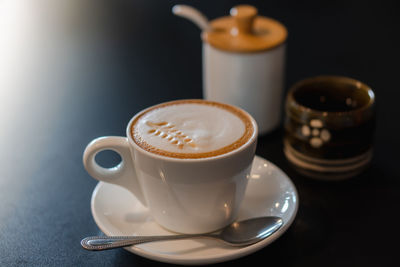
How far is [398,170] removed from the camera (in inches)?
35.0

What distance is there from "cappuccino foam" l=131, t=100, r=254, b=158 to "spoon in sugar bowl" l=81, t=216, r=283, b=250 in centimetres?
12

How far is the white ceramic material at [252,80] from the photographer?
0.97 meters

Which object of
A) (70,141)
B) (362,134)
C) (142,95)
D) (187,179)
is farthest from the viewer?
(142,95)

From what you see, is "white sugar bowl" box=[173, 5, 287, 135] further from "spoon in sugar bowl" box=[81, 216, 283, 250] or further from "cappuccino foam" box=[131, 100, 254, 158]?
"spoon in sugar bowl" box=[81, 216, 283, 250]

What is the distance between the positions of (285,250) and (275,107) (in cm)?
37

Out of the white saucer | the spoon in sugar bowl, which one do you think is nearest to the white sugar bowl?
the white saucer

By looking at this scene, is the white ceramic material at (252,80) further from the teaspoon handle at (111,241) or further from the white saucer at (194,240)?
the teaspoon handle at (111,241)

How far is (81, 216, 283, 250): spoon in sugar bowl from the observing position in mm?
659

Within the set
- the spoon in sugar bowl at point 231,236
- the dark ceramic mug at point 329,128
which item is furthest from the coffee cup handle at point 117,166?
the dark ceramic mug at point 329,128

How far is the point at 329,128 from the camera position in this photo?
834 millimetres

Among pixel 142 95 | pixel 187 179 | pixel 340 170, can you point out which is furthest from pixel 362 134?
pixel 142 95

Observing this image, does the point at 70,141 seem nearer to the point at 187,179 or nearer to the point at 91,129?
the point at 91,129

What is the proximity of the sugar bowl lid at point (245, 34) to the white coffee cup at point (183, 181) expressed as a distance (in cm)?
26

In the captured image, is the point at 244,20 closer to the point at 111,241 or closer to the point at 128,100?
the point at 128,100
